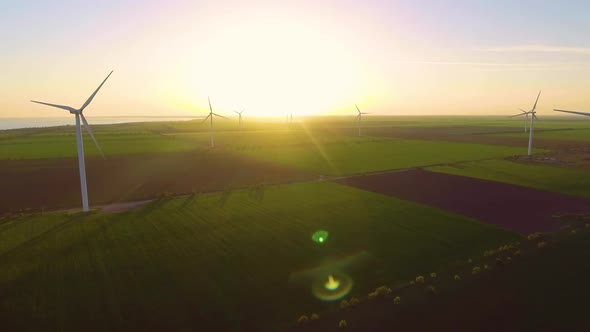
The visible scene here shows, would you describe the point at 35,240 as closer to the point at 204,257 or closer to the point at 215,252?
the point at 204,257

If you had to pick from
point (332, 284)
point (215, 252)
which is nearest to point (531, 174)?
point (332, 284)

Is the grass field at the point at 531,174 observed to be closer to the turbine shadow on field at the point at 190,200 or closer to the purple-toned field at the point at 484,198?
the purple-toned field at the point at 484,198

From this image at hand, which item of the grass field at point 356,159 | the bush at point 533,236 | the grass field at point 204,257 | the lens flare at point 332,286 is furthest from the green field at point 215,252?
the grass field at point 356,159

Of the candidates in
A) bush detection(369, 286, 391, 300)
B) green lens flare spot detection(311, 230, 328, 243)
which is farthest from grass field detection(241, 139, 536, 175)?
bush detection(369, 286, 391, 300)

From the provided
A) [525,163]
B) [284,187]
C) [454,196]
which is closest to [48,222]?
[284,187]

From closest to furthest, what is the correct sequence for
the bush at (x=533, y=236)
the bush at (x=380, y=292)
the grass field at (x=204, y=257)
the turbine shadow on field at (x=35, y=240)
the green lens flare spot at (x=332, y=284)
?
the grass field at (x=204, y=257) → the bush at (x=380, y=292) → the green lens flare spot at (x=332, y=284) → the turbine shadow on field at (x=35, y=240) → the bush at (x=533, y=236)

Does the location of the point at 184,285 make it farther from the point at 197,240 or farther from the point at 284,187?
the point at 284,187

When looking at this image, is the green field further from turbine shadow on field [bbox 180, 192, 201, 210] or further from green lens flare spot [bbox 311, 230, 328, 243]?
green lens flare spot [bbox 311, 230, 328, 243]
